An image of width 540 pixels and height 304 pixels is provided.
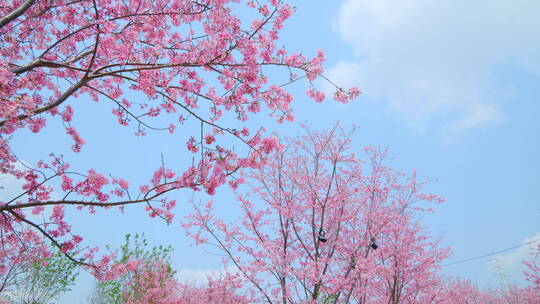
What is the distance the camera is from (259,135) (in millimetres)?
3855

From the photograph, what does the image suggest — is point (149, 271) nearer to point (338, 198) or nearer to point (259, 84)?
point (338, 198)

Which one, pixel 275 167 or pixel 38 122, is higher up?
pixel 275 167

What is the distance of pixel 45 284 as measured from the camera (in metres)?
12.0

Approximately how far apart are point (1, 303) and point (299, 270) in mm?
11154

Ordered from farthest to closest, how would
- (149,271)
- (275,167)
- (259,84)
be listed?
(149,271) < (275,167) < (259,84)

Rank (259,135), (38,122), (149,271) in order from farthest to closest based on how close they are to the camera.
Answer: (149,271) < (38,122) < (259,135)

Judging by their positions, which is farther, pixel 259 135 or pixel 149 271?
pixel 149 271

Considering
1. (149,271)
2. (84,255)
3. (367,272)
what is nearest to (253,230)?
(367,272)

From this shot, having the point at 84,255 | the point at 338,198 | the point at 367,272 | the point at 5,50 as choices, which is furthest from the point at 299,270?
the point at 5,50

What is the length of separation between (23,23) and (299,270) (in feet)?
23.7

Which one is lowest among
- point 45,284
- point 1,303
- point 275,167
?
point 1,303

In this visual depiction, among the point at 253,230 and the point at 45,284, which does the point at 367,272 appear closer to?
the point at 253,230

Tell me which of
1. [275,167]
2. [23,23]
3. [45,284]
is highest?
[275,167]

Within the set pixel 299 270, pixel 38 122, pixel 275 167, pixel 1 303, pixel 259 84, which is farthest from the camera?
pixel 1 303
